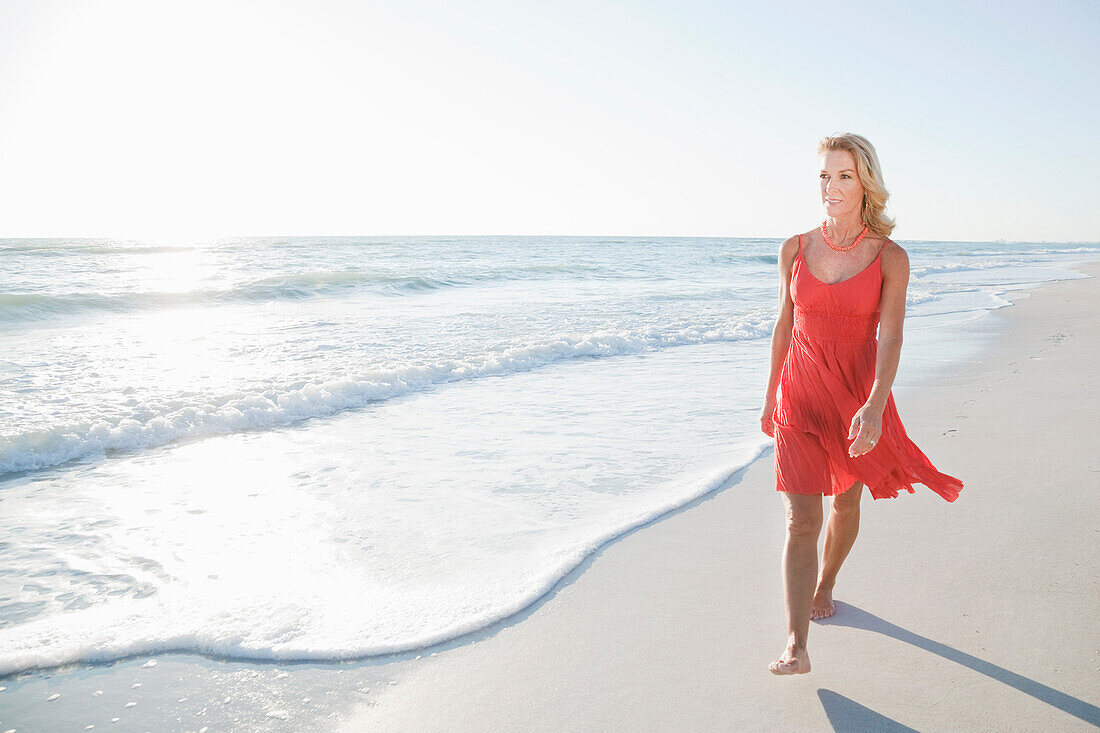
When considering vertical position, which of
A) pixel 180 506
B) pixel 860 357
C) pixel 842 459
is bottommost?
pixel 180 506

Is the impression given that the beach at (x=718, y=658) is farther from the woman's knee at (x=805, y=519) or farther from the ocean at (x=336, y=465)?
the woman's knee at (x=805, y=519)

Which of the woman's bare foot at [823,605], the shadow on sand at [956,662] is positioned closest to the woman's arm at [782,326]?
the woman's bare foot at [823,605]

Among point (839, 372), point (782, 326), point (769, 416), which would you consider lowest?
point (769, 416)

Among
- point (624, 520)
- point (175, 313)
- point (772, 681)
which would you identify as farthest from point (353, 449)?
point (175, 313)

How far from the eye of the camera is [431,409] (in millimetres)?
6746

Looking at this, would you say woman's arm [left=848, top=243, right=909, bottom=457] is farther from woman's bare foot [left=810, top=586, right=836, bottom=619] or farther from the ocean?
the ocean

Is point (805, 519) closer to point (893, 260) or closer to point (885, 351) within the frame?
point (885, 351)

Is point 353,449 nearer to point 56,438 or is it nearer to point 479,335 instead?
point 56,438

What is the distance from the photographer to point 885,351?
7.57 ft

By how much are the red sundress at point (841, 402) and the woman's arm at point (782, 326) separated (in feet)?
0.31

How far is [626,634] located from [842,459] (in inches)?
40.1

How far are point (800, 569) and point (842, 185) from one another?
49.8 inches

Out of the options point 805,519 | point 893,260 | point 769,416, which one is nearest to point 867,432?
point 805,519

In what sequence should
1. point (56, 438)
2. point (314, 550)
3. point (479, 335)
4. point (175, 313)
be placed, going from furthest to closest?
point (175, 313) → point (479, 335) → point (56, 438) → point (314, 550)
